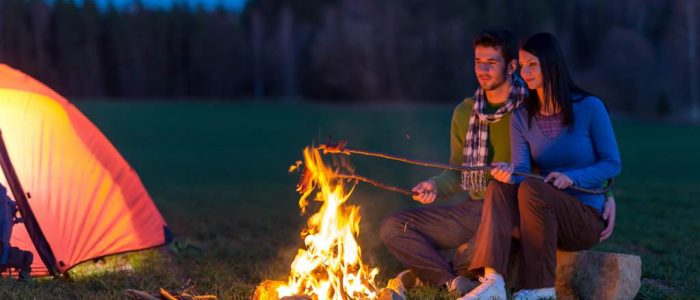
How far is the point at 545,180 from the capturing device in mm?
4254

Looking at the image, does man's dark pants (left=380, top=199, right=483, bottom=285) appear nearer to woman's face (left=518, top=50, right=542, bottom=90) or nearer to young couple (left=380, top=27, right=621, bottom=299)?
young couple (left=380, top=27, right=621, bottom=299)

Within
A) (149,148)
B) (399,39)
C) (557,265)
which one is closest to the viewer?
(557,265)

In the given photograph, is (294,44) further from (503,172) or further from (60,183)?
(503,172)

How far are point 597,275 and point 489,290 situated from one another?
0.72 m

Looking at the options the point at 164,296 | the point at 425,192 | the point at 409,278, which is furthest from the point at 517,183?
the point at 164,296

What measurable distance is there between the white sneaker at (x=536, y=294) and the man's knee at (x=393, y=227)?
0.81 m

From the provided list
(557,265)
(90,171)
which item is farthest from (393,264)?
(90,171)

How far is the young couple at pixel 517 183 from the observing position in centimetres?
421

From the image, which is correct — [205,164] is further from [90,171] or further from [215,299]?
[215,299]

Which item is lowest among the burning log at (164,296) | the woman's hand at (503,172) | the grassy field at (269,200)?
the grassy field at (269,200)

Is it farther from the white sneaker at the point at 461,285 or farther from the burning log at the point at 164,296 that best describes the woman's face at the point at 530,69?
the burning log at the point at 164,296

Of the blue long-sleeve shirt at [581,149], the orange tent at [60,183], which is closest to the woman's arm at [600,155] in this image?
the blue long-sleeve shirt at [581,149]

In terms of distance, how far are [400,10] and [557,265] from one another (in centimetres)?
3837

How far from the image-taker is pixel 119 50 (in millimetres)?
44219
